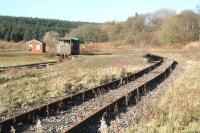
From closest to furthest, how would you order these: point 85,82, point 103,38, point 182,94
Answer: point 182,94
point 85,82
point 103,38

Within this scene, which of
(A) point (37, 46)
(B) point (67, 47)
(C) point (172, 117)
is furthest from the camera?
(A) point (37, 46)

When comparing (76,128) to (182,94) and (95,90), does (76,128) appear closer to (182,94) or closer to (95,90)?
(182,94)

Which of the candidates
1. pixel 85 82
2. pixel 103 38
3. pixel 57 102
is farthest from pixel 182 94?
pixel 103 38

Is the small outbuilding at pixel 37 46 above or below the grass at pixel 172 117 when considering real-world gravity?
below

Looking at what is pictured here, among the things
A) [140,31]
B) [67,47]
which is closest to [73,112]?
[67,47]

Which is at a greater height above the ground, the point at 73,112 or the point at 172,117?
the point at 172,117

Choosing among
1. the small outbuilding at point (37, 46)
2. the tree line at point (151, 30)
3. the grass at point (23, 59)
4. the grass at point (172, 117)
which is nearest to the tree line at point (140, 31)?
the tree line at point (151, 30)

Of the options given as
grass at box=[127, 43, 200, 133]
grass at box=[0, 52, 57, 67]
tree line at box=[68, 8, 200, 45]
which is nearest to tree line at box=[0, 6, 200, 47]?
tree line at box=[68, 8, 200, 45]

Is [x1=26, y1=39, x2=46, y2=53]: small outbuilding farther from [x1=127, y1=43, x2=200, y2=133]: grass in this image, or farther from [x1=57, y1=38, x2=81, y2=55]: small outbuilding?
[x1=127, y1=43, x2=200, y2=133]: grass

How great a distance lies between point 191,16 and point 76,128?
10768cm

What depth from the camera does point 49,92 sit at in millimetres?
17516

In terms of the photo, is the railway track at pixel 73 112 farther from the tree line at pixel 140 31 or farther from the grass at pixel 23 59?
the tree line at pixel 140 31

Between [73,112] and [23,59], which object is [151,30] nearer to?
[23,59]

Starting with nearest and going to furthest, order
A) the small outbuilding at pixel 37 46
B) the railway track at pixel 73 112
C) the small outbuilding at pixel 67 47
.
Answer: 1. the railway track at pixel 73 112
2. the small outbuilding at pixel 67 47
3. the small outbuilding at pixel 37 46
